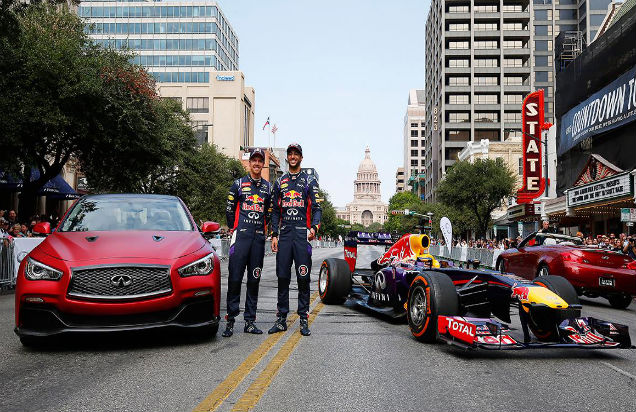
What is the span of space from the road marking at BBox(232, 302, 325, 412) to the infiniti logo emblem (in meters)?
1.49

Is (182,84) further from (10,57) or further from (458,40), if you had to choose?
(10,57)

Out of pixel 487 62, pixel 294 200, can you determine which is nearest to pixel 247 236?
pixel 294 200

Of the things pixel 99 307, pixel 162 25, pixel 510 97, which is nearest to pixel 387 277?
pixel 99 307

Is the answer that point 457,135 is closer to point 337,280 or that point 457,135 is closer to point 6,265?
point 6,265

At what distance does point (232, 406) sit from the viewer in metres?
3.89

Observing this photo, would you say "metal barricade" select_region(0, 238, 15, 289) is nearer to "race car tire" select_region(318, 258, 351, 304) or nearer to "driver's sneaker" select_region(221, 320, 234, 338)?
"race car tire" select_region(318, 258, 351, 304)

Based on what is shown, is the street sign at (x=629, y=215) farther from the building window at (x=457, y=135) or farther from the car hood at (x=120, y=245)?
the building window at (x=457, y=135)

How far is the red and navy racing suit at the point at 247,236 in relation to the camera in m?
6.77

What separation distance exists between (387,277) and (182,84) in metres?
81.4

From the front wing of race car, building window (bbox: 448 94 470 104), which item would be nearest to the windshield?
the front wing of race car

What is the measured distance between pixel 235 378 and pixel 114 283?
1.55 metres

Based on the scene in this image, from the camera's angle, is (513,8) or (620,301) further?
(513,8)

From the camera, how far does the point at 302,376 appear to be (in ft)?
15.7

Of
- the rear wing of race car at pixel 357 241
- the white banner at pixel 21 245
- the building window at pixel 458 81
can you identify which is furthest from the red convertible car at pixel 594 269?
the building window at pixel 458 81
